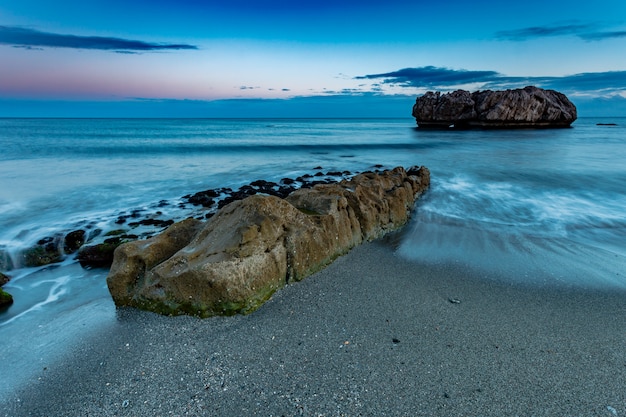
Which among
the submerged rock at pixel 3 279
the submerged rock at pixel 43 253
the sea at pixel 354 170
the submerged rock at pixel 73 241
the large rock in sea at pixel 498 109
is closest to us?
the sea at pixel 354 170

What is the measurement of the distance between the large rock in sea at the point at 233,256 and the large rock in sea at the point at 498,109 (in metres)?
52.6

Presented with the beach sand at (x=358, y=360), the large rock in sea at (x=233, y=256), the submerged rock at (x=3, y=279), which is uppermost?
the large rock in sea at (x=233, y=256)

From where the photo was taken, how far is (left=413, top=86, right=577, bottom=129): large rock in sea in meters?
50.2

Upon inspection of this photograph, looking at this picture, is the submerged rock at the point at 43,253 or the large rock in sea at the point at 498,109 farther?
the large rock in sea at the point at 498,109

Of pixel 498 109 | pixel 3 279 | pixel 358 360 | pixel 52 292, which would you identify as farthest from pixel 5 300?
pixel 498 109

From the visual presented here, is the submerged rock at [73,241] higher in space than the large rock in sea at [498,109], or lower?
lower

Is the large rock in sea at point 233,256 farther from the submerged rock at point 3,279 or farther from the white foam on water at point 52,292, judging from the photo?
the submerged rock at point 3,279

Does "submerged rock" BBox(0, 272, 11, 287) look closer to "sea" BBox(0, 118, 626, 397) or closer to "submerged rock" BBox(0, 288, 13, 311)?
"sea" BBox(0, 118, 626, 397)

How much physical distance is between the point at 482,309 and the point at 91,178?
16.9 m

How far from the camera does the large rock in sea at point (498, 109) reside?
50219 mm

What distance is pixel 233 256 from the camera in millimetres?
4055

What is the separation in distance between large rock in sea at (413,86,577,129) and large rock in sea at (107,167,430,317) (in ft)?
173

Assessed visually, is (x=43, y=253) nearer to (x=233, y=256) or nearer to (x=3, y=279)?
(x=3, y=279)

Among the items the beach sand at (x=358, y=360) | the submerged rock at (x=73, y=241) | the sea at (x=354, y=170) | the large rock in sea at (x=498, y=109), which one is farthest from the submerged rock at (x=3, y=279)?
the large rock in sea at (x=498, y=109)
